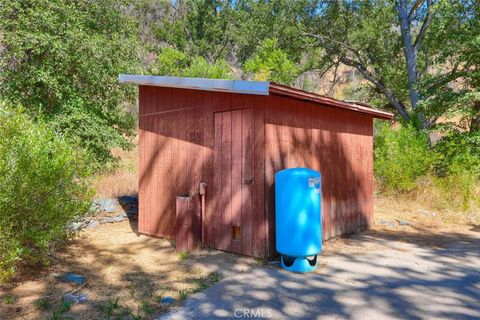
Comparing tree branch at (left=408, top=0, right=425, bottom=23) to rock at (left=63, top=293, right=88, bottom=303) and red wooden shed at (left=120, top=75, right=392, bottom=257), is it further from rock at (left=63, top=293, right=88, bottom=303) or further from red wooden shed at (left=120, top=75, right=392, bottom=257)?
rock at (left=63, top=293, right=88, bottom=303)

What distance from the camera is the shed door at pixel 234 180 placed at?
16.6 ft

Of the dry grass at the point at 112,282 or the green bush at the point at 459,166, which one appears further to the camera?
the green bush at the point at 459,166

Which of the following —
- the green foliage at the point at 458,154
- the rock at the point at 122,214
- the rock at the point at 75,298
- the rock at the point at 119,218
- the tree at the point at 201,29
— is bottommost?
the rock at the point at 75,298

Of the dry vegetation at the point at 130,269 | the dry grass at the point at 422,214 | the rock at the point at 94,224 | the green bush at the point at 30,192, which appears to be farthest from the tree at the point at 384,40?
the green bush at the point at 30,192

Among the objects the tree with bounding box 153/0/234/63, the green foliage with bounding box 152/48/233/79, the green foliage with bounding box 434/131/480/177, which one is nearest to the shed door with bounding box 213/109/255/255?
the green foliage with bounding box 434/131/480/177

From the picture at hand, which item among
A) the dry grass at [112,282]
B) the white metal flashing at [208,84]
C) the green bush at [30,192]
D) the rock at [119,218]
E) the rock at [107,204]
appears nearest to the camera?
the dry grass at [112,282]

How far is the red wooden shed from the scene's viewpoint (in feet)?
16.3

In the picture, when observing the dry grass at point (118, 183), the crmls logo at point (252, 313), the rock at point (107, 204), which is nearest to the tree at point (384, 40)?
the dry grass at point (118, 183)

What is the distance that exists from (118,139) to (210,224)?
7291 mm

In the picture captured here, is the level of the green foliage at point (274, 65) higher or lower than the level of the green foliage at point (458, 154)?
higher

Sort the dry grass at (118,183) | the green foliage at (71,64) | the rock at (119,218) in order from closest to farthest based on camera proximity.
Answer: the rock at (119,218) → the green foliage at (71,64) → the dry grass at (118,183)

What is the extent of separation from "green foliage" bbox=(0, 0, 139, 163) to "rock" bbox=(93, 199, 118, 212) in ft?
6.70

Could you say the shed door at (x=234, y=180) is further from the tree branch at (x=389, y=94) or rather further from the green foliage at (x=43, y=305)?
the tree branch at (x=389, y=94)

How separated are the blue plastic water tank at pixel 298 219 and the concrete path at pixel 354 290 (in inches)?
9.5
